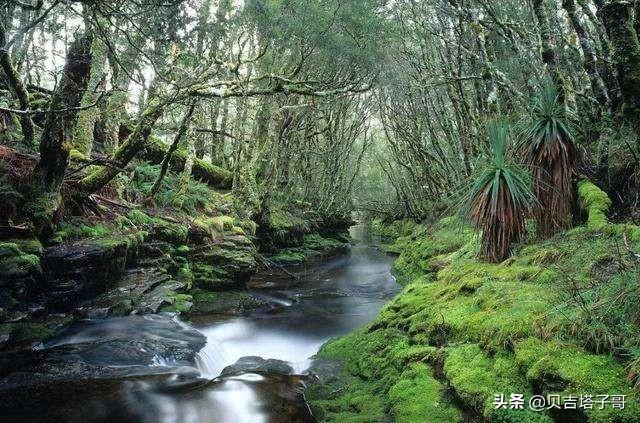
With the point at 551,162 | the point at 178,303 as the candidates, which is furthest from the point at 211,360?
the point at 551,162

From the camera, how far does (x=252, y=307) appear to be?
9898 mm

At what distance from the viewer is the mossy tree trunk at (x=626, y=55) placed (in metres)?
3.07

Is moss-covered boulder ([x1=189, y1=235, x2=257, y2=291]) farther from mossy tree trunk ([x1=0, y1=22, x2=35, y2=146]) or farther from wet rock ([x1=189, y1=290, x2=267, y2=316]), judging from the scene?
mossy tree trunk ([x1=0, y1=22, x2=35, y2=146])

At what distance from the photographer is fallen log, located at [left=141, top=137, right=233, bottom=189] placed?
15750mm

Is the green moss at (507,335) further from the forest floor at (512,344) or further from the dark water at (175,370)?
the dark water at (175,370)

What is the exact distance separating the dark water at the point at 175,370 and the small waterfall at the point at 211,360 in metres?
0.02

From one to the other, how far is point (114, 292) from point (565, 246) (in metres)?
7.30

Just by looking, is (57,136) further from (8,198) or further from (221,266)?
(221,266)

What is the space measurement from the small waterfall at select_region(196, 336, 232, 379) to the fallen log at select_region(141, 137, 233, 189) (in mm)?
10016

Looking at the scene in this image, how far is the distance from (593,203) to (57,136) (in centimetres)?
789

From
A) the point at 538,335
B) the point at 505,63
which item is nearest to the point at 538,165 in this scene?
the point at 538,335

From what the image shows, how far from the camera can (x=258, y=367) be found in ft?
20.4

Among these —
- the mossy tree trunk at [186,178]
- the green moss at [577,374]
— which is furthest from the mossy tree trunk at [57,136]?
the green moss at [577,374]

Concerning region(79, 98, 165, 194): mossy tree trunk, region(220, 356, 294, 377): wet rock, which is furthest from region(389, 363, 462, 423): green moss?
region(79, 98, 165, 194): mossy tree trunk
